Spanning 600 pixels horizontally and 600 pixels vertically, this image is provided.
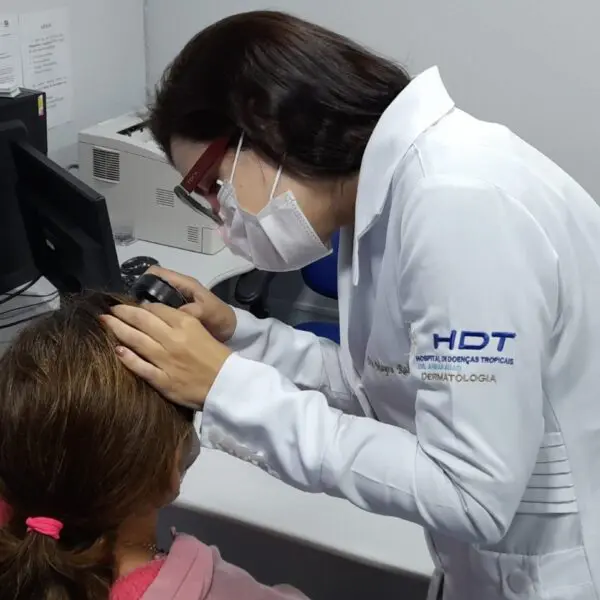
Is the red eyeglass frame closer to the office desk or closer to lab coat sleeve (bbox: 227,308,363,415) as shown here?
lab coat sleeve (bbox: 227,308,363,415)

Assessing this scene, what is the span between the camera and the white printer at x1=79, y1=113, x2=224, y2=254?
7.10 ft

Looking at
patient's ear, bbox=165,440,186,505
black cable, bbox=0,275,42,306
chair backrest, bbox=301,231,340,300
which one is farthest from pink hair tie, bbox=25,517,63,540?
chair backrest, bbox=301,231,340,300

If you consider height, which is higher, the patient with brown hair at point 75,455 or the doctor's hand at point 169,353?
the doctor's hand at point 169,353

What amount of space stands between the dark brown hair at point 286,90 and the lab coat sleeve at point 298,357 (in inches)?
12.9

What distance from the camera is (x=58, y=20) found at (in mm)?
2270

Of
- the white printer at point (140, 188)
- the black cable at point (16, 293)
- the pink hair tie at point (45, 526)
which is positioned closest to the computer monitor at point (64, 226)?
the black cable at point (16, 293)

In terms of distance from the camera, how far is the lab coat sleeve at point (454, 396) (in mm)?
767

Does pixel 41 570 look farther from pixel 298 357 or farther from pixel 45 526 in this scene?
pixel 298 357

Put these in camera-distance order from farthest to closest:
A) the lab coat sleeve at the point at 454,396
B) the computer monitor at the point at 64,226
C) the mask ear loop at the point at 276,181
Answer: the computer monitor at the point at 64,226 < the mask ear loop at the point at 276,181 < the lab coat sleeve at the point at 454,396

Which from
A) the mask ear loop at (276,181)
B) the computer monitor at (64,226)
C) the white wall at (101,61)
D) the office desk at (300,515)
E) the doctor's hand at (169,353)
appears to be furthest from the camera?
the white wall at (101,61)

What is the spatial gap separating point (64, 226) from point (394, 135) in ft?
2.50

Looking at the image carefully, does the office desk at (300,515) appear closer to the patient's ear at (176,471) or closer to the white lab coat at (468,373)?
the white lab coat at (468,373)

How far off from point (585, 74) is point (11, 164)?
1.79 m

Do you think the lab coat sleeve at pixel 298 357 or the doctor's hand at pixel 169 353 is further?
the lab coat sleeve at pixel 298 357
